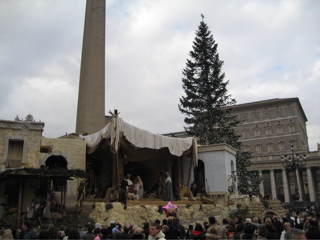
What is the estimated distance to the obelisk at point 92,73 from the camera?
81.7ft

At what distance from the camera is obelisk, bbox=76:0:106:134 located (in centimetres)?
2489

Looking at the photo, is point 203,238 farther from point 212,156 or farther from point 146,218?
point 212,156

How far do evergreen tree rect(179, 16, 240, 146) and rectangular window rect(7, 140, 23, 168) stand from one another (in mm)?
18507

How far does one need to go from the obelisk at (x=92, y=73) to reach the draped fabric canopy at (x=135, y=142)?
200 inches

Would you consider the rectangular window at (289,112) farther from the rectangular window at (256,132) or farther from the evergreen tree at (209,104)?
the evergreen tree at (209,104)

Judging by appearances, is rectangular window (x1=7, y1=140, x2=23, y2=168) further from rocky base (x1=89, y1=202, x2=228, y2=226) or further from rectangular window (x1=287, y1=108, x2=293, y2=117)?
rectangular window (x1=287, y1=108, x2=293, y2=117)

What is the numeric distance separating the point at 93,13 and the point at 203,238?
956 inches

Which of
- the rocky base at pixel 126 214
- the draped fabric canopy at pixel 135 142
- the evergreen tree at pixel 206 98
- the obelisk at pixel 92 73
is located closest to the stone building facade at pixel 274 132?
the evergreen tree at pixel 206 98

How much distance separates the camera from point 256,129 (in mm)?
66500

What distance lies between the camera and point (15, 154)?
16812 millimetres

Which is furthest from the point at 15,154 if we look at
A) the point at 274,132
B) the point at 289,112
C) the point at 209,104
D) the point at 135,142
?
the point at 289,112

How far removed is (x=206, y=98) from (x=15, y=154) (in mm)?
21260

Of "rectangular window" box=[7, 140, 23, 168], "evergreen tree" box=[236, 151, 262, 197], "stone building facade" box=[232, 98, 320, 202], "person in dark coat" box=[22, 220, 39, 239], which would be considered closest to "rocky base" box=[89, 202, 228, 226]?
"rectangular window" box=[7, 140, 23, 168]

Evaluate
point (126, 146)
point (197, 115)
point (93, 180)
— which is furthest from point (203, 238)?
point (197, 115)
